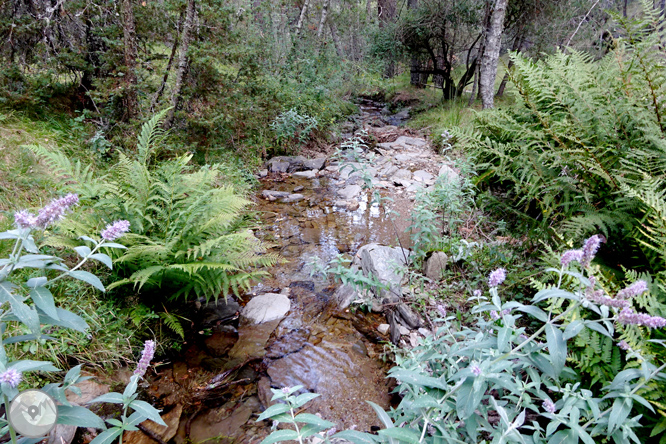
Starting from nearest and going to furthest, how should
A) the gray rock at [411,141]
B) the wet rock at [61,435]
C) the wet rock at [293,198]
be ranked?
1. the wet rock at [61,435]
2. the wet rock at [293,198]
3. the gray rock at [411,141]

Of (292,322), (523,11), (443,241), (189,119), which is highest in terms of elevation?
(523,11)

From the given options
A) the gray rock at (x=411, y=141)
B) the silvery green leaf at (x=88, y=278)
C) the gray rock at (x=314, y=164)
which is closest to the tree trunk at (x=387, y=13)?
the gray rock at (x=411, y=141)

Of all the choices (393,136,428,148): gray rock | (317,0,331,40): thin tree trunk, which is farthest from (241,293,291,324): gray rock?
(317,0,331,40): thin tree trunk

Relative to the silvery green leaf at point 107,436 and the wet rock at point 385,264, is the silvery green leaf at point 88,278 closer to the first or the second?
the silvery green leaf at point 107,436

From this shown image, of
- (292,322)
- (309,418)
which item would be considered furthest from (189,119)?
(309,418)

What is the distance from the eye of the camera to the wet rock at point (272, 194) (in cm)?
538

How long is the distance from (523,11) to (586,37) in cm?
161

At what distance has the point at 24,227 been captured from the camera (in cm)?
93

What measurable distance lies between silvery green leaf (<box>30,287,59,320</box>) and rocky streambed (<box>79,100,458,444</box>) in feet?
4.75

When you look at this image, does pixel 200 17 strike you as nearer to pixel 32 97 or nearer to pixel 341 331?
pixel 32 97

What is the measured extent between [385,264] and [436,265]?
0.45 m

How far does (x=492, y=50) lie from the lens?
20.8 feet

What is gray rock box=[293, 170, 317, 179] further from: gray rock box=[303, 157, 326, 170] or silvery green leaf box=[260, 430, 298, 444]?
silvery green leaf box=[260, 430, 298, 444]

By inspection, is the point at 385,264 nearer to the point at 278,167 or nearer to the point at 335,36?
the point at 278,167
